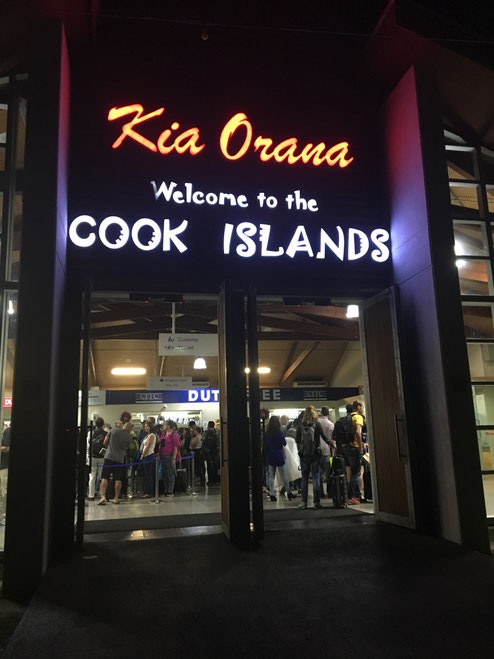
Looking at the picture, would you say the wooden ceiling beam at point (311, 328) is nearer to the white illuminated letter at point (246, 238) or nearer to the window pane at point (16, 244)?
the white illuminated letter at point (246, 238)

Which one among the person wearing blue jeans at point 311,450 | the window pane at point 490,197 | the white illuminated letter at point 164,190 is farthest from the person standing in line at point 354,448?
the white illuminated letter at point 164,190

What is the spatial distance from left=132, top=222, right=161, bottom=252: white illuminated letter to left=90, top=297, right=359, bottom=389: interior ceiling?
6.60 metres

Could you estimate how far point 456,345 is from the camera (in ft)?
16.8

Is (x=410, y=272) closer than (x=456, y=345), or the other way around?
(x=456, y=345)

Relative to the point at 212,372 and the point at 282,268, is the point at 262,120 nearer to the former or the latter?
the point at 282,268

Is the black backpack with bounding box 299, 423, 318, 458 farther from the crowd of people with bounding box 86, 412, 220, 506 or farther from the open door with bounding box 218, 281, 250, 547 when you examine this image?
the crowd of people with bounding box 86, 412, 220, 506

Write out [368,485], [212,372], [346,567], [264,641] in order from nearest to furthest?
[264,641]
[346,567]
[368,485]
[212,372]

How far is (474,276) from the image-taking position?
5.95 m

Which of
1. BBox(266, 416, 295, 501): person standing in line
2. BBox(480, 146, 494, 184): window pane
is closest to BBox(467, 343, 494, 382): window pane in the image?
BBox(480, 146, 494, 184): window pane

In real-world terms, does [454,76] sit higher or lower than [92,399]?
higher

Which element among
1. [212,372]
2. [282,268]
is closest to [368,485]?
[282,268]

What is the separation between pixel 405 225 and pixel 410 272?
1.87 feet

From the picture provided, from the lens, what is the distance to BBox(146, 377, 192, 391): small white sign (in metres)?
12.1

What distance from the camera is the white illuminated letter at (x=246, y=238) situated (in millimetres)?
5676
